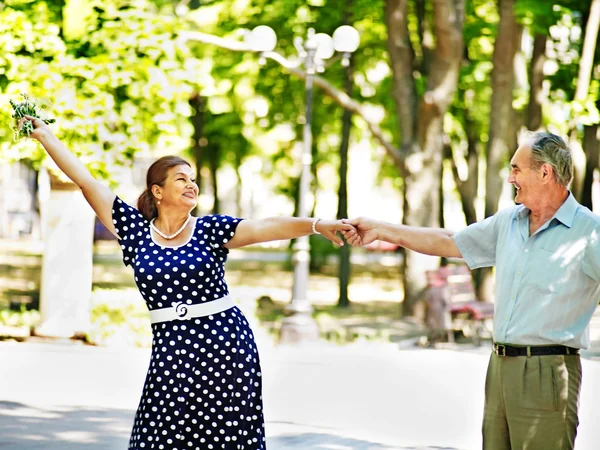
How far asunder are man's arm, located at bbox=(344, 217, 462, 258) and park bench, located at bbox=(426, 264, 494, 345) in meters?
10.7

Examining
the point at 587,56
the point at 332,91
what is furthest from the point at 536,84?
the point at 332,91

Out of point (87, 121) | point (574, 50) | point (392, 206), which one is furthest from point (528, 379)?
point (392, 206)

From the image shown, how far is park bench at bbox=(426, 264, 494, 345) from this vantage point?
16.3 meters

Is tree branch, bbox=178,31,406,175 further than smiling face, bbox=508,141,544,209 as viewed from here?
Yes

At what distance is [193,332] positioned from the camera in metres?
5.08

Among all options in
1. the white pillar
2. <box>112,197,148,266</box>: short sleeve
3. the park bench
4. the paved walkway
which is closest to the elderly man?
<box>112,197,148,266</box>: short sleeve

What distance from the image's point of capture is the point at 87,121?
583 inches

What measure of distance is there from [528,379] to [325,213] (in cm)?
5912

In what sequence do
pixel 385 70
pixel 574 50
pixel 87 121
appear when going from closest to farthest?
pixel 87 121, pixel 574 50, pixel 385 70

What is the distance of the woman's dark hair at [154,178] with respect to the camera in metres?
5.25

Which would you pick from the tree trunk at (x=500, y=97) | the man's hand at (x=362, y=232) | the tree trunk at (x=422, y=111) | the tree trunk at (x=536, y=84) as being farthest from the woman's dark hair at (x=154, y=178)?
the tree trunk at (x=536, y=84)

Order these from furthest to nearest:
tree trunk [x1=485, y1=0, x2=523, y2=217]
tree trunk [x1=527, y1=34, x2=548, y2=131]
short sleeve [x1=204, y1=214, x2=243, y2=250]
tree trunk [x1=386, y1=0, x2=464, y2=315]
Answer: tree trunk [x1=527, y1=34, x2=548, y2=131] < tree trunk [x1=485, y1=0, x2=523, y2=217] < tree trunk [x1=386, y1=0, x2=464, y2=315] < short sleeve [x1=204, y1=214, x2=243, y2=250]

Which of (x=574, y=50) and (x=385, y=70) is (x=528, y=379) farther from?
(x=385, y=70)

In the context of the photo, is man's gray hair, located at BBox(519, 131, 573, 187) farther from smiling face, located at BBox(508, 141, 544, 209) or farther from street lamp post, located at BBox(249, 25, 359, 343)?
street lamp post, located at BBox(249, 25, 359, 343)
